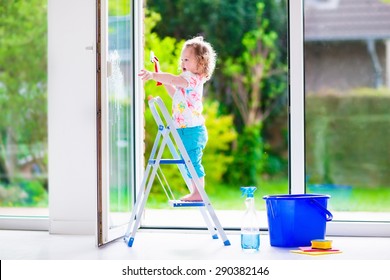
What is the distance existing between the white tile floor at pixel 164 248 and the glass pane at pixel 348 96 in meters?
0.88

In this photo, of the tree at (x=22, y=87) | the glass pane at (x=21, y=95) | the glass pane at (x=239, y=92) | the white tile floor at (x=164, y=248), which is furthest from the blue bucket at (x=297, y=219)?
the glass pane at (x=239, y=92)

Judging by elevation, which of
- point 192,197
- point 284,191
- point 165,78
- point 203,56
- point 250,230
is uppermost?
point 203,56

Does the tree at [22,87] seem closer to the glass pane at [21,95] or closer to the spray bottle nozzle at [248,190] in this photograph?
the glass pane at [21,95]

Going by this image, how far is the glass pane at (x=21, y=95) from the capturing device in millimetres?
6117

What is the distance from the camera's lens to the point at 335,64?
17.5ft

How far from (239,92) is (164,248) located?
4.25 m

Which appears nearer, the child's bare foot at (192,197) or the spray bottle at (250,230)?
the spray bottle at (250,230)

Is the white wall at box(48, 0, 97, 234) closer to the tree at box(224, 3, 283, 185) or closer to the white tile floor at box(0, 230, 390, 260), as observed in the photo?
the white tile floor at box(0, 230, 390, 260)

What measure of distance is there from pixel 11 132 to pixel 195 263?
3.22 meters

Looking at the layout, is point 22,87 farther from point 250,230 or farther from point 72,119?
point 250,230

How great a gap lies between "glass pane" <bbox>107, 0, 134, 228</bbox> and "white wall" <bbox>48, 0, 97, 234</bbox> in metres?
0.22

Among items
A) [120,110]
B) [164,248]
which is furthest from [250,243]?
[120,110]

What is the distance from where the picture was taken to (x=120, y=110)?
4754mm

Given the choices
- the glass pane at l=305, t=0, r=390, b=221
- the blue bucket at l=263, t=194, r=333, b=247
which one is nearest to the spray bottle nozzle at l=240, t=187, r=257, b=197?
the blue bucket at l=263, t=194, r=333, b=247
